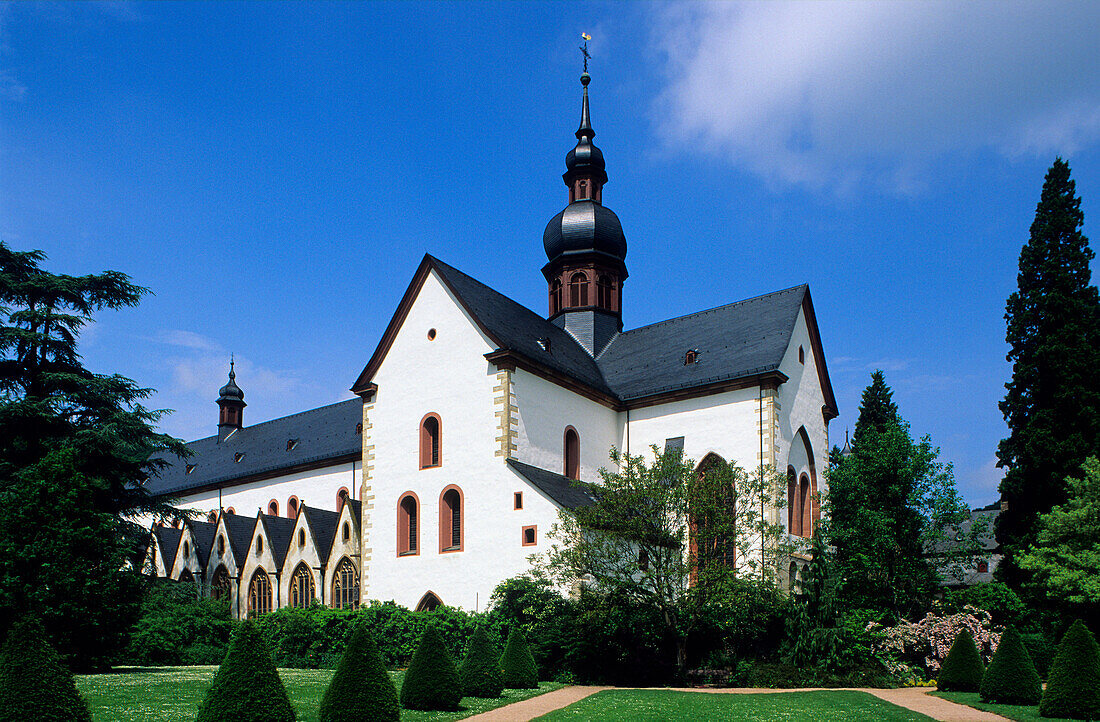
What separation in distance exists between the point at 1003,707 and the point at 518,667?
11.9m

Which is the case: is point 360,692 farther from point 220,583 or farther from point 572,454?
point 220,583

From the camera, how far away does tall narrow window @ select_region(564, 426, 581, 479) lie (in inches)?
1323

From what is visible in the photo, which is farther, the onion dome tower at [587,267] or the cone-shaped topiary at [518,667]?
the onion dome tower at [587,267]

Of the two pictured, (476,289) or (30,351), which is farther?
(476,289)

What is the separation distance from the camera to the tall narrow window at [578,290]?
4175 centimetres

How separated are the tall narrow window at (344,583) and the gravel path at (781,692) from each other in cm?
1600

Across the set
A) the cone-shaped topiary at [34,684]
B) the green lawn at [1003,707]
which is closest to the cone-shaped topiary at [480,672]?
the cone-shaped topiary at [34,684]

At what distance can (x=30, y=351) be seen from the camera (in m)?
33.0

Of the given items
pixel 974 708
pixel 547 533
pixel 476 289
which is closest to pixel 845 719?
pixel 974 708

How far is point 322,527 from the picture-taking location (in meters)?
40.1

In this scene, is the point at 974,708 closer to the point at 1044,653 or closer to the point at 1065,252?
the point at 1044,653

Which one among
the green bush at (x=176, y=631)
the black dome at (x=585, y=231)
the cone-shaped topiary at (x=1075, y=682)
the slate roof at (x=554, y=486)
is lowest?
the green bush at (x=176, y=631)

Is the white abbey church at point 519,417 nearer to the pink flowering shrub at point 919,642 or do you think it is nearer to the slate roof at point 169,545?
the pink flowering shrub at point 919,642

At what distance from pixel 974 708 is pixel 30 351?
34059mm
